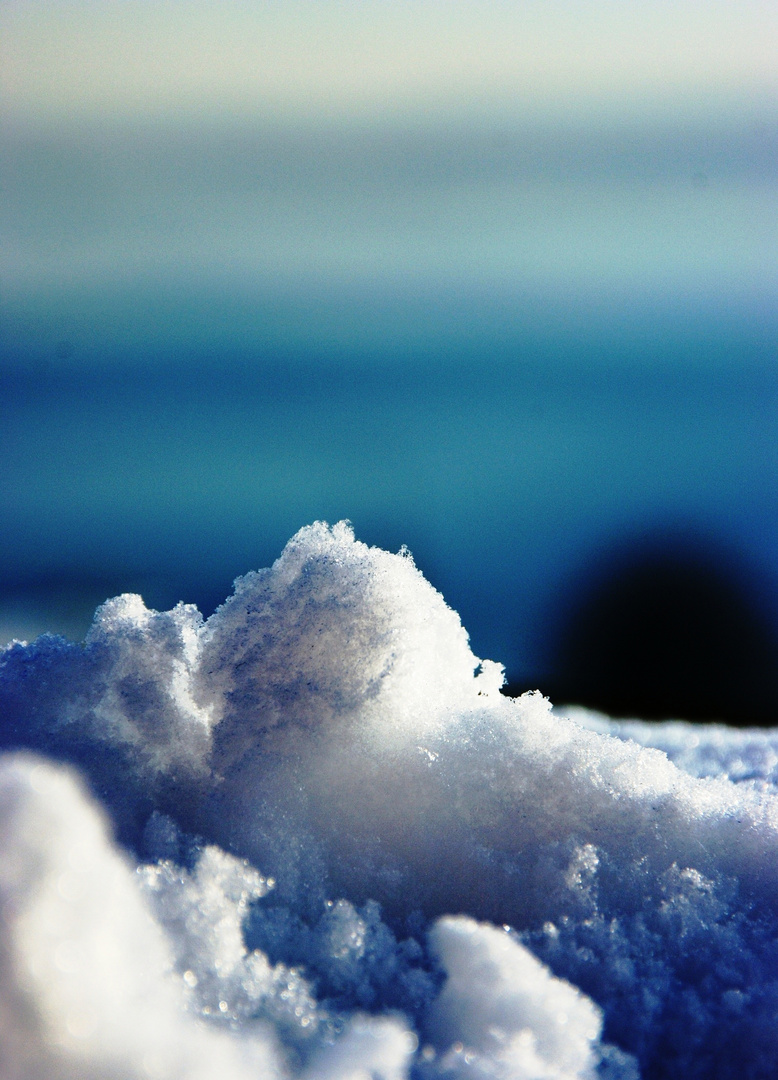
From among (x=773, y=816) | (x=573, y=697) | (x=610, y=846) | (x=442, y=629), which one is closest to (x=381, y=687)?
(x=442, y=629)

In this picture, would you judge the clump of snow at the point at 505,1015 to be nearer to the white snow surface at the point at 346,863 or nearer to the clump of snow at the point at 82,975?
the white snow surface at the point at 346,863

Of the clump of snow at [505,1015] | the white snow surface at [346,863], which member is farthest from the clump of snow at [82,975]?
the clump of snow at [505,1015]

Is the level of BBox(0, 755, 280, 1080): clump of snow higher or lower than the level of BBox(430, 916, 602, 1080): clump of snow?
lower

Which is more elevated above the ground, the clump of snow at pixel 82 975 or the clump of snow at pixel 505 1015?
the clump of snow at pixel 505 1015

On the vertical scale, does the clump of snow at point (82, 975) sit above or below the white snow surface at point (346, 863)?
below

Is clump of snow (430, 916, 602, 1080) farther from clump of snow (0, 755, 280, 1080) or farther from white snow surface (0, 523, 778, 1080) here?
clump of snow (0, 755, 280, 1080)

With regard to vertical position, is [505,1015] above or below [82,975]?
above

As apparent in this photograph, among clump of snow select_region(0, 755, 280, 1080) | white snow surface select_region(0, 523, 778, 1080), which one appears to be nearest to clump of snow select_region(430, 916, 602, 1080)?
white snow surface select_region(0, 523, 778, 1080)

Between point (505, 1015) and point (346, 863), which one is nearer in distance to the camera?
point (505, 1015)
